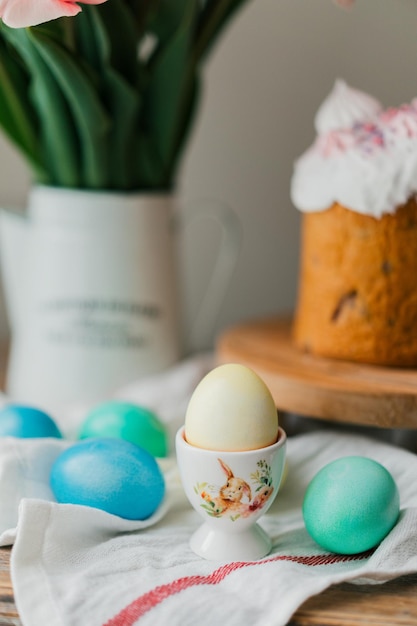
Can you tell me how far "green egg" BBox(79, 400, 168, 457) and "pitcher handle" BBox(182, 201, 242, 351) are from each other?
0.55 meters

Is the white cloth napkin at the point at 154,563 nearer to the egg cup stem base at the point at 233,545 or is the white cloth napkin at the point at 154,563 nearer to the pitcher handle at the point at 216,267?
the egg cup stem base at the point at 233,545

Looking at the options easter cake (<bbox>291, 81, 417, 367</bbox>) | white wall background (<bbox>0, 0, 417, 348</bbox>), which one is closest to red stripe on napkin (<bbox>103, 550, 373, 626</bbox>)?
easter cake (<bbox>291, 81, 417, 367</bbox>)

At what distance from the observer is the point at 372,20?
1.04 meters

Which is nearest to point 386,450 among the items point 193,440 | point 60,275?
point 193,440

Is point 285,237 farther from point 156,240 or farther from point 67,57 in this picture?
point 67,57

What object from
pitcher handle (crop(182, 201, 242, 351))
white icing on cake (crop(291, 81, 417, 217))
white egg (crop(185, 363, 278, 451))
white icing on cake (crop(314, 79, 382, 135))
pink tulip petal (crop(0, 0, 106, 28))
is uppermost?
pink tulip petal (crop(0, 0, 106, 28))

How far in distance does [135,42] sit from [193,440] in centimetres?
54

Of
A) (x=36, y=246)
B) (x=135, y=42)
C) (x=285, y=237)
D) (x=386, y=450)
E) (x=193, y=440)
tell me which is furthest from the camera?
(x=285, y=237)

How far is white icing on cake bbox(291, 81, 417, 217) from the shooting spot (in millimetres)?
798

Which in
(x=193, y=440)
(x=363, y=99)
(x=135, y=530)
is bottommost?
(x=135, y=530)

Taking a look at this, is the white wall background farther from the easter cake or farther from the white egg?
the white egg

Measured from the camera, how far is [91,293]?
1.00 meters

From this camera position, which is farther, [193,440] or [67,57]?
[67,57]

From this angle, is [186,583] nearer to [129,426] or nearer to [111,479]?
[111,479]
